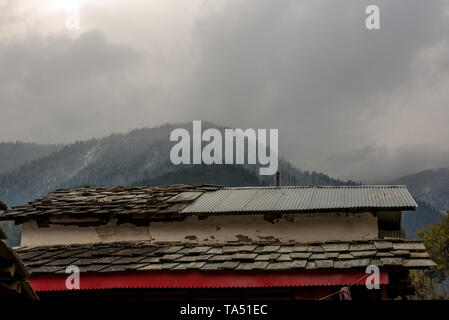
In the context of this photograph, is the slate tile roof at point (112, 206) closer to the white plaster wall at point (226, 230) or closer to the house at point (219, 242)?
the house at point (219, 242)

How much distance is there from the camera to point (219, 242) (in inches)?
395

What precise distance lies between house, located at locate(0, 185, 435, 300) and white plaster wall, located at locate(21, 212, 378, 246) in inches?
1.0

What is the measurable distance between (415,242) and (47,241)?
29.4 ft

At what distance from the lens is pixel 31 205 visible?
473 inches

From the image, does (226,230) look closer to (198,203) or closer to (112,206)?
(198,203)

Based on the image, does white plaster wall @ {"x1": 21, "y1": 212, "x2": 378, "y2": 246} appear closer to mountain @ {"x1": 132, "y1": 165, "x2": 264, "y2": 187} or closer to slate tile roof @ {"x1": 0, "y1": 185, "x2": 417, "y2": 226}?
slate tile roof @ {"x1": 0, "y1": 185, "x2": 417, "y2": 226}

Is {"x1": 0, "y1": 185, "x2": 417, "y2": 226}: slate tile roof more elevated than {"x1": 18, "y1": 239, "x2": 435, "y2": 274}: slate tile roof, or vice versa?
{"x1": 0, "y1": 185, "x2": 417, "y2": 226}: slate tile roof

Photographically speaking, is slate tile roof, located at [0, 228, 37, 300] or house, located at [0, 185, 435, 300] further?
house, located at [0, 185, 435, 300]

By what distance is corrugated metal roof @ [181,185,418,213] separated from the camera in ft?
31.9

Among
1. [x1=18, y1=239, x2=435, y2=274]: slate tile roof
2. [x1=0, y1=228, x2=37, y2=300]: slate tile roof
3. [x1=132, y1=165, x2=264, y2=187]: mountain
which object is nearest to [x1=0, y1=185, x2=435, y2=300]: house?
[x1=18, y1=239, x2=435, y2=274]: slate tile roof

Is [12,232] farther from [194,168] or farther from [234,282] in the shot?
[234,282]

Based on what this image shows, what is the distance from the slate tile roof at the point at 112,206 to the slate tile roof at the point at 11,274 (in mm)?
5628

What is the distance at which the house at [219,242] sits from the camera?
7375 millimetres
